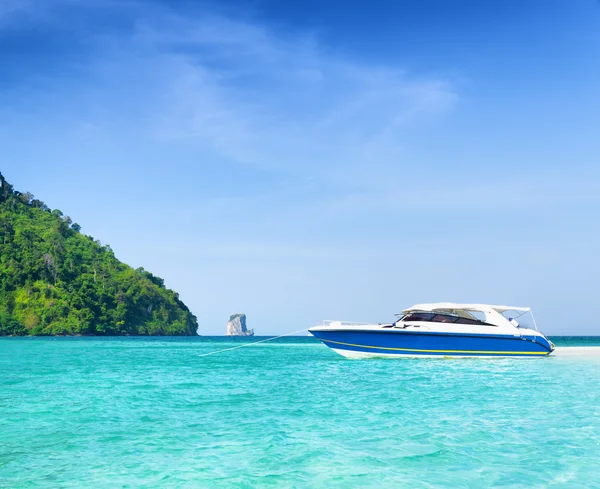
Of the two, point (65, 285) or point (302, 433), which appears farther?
point (65, 285)

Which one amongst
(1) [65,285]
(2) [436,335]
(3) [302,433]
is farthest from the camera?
(1) [65,285]

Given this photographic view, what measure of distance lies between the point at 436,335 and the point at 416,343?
42.6 inches

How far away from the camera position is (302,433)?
11.1 m

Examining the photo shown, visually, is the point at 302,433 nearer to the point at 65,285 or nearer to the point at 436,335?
the point at 436,335

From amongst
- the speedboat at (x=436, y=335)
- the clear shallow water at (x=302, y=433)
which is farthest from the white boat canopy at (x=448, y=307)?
the clear shallow water at (x=302, y=433)

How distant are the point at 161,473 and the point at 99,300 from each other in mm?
127138

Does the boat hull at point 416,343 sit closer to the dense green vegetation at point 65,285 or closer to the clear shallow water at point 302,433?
the clear shallow water at point 302,433

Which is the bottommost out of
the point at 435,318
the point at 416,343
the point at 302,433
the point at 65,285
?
the point at 302,433

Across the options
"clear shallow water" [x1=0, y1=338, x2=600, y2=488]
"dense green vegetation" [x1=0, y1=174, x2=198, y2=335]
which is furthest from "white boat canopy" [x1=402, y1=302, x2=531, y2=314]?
"dense green vegetation" [x1=0, y1=174, x2=198, y2=335]

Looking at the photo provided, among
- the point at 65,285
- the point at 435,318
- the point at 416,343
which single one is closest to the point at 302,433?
the point at 416,343

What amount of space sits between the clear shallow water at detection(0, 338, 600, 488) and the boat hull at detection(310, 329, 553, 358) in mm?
6529

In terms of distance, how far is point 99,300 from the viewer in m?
127

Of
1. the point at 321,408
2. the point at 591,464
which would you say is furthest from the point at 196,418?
the point at 591,464

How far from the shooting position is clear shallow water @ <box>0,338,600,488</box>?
26.6 ft
